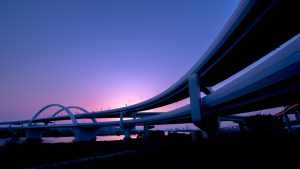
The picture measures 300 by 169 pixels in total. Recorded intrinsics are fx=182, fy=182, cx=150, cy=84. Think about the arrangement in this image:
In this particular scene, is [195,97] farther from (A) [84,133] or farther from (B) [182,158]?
(A) [84,133]

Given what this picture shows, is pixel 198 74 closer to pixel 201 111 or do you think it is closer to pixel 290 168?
pixel 201 111

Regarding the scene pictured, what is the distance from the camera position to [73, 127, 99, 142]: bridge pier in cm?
7731

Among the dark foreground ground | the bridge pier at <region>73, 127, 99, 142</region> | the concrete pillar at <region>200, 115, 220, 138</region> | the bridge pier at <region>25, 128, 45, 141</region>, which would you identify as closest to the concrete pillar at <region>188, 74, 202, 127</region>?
the concrete pillar at <region>200, 115, 220, 138</region>

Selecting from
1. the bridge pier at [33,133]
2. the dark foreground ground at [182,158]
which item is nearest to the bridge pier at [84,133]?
the bridge pier at [33,133]

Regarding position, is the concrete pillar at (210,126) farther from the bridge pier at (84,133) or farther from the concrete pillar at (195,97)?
the bridge pier at (84,133)

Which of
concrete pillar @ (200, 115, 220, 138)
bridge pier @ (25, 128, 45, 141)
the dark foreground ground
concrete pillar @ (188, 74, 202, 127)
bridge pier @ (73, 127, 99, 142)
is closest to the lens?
the dark foreground ground

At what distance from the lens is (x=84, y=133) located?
79750 mm

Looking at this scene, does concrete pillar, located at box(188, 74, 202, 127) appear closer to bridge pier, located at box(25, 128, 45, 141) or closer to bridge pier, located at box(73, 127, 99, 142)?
bridge pier, located at box(73, 127, 99, 142)

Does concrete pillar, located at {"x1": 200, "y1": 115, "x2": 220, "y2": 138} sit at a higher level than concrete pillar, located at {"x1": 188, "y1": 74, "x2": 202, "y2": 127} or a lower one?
lower

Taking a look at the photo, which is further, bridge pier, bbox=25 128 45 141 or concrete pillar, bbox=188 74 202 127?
bridge pier, bbox=25 128 45 141

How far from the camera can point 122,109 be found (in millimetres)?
74438

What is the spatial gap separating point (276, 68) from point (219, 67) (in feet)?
32.6

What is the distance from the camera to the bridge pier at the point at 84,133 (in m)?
77.3

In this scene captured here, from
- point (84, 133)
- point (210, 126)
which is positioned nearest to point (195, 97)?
point (210, 126)
